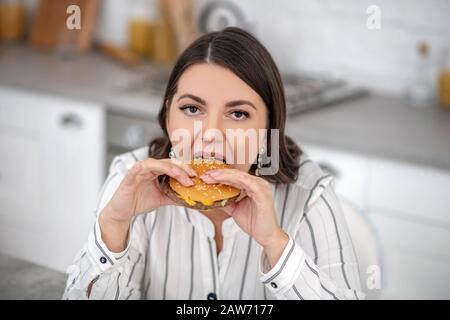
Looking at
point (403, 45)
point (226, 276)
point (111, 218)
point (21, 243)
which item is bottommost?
point (21, 243)

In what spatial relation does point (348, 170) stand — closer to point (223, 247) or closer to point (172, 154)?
point (223, 247)

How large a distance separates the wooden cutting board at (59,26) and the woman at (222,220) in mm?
1745

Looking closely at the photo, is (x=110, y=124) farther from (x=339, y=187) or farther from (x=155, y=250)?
(x=155, y=250)

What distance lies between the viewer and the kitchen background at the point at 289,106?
2.20m

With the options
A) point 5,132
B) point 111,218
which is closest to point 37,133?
point 5,132

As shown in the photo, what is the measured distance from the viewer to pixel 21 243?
2.91 metres

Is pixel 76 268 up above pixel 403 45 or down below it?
below

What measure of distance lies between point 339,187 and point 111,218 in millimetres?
1122

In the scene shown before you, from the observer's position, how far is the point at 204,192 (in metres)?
1.21

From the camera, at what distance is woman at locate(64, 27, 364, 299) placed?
122 cm

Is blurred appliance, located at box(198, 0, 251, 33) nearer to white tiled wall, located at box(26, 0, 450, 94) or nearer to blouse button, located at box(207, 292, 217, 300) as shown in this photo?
white tiled wall, located at box(26, 0, 450, 94)

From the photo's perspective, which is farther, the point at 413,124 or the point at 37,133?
the point at 37,133

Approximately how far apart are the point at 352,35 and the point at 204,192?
1642 mm

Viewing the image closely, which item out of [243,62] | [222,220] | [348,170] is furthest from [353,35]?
[243,62]
